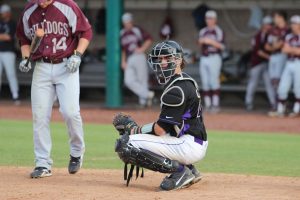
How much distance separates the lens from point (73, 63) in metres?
7.68

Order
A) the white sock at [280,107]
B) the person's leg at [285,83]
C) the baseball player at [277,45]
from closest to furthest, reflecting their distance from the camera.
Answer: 1. the person's leg at [285,83]
2. the white sock at [280,107]
3. the baseball player at [277,45]

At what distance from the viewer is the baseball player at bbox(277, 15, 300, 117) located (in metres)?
15.3

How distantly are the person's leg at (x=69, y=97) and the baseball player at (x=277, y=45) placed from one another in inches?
350

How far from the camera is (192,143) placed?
7.05 m

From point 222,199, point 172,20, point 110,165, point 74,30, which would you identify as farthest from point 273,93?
point 222,199

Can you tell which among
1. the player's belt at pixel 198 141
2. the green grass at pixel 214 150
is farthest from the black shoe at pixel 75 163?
the player's belt at pixel 198 141

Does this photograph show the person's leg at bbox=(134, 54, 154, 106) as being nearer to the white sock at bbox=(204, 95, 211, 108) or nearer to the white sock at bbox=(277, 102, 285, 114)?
the white sock at bbox=(204, 95, 211, 108)

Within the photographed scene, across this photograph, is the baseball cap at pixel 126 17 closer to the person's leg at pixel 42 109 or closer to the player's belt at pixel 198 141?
the person's leg at pixel 42 109

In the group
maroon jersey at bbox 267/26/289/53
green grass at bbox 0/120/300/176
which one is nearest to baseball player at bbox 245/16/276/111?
maroon jersey at bbox 267/26/289/53

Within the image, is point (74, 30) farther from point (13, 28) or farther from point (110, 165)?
point (13, 28)

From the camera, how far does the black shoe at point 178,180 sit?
→ 22.7 feet

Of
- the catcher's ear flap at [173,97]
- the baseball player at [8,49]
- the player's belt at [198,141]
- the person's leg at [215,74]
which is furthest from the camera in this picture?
the baseball player at [8,49]

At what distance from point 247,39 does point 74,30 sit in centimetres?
1179

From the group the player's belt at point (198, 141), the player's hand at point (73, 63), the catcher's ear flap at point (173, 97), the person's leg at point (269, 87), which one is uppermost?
the player's hand at point (73, 63)
